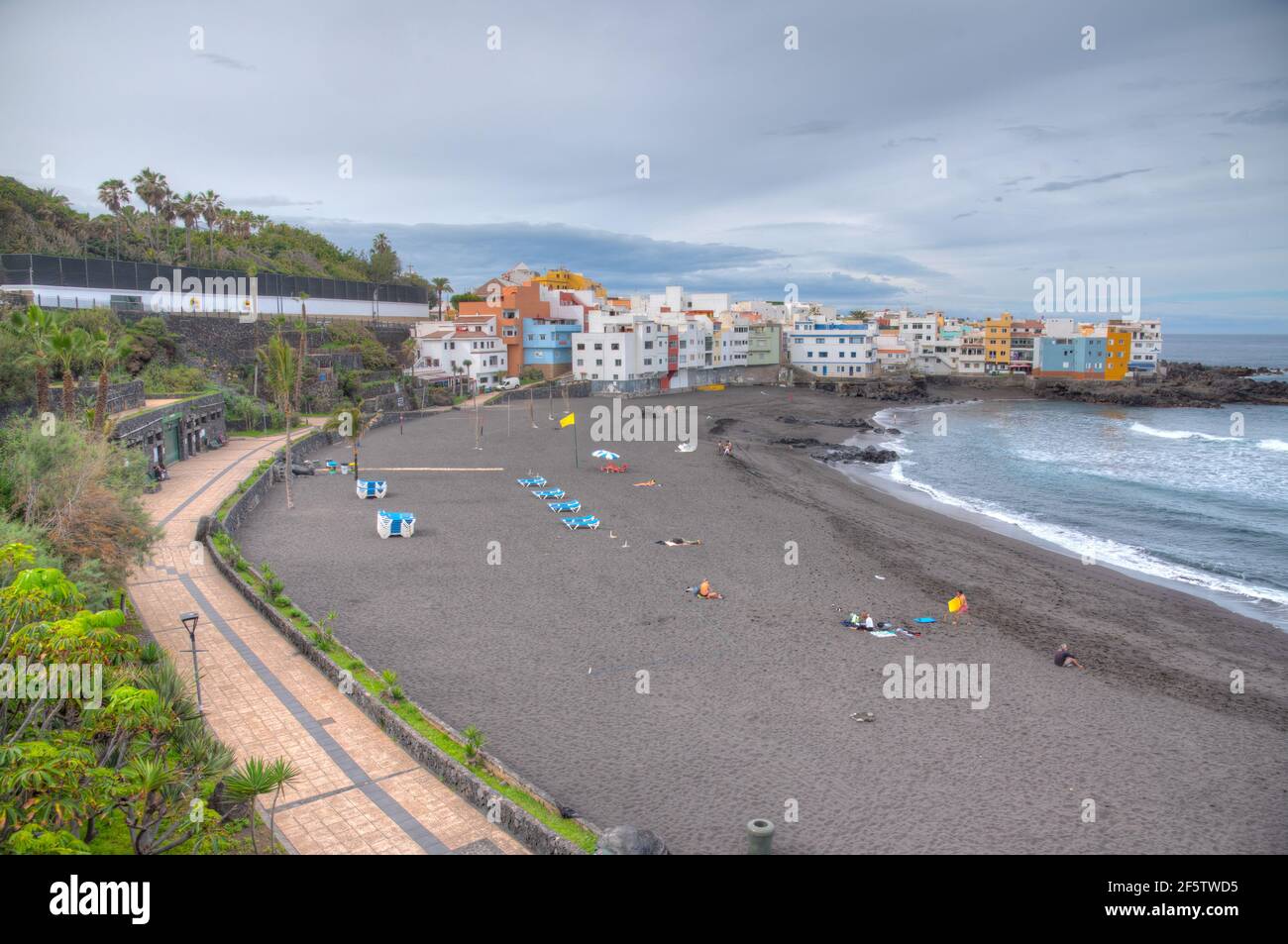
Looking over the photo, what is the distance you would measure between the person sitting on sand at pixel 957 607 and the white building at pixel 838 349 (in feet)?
224

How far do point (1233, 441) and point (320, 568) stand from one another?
175ft

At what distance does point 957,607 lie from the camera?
17.8m

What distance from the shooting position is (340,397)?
51375mm

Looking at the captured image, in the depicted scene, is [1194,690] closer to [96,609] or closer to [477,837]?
[477,837]

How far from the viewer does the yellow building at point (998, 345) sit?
87000 millimetres

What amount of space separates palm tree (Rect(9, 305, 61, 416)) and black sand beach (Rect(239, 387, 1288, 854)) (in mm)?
6274

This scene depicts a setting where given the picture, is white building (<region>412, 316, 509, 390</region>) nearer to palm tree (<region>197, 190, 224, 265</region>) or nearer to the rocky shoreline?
palm tree (<region>197, 190, 224, 265</region>)

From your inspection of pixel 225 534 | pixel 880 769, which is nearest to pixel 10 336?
pixel 225 534

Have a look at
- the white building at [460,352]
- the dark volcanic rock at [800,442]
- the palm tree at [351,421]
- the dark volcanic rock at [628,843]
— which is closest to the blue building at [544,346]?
the white building at [460,352]

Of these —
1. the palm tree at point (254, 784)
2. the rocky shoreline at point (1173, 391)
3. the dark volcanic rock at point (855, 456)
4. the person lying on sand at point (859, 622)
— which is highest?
the rocky shoreline at point (1173, 391)

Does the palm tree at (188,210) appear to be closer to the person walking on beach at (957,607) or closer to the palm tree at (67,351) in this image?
the palm tree at (67,351)

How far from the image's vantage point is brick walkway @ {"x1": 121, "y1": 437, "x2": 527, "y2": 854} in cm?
888
